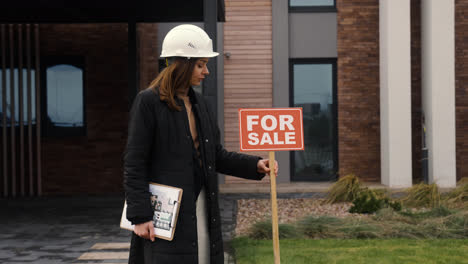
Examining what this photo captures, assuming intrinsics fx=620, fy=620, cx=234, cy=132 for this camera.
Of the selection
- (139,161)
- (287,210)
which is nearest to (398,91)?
(287,210)

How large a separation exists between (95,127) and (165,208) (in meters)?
9.98

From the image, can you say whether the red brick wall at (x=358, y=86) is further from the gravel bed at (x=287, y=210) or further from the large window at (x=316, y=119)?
the gravel bed at (x=287, y=210)

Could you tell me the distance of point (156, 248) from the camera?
3146 mm

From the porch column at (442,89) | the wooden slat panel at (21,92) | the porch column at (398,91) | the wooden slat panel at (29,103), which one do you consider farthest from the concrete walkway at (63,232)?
the porch column at (442,89)

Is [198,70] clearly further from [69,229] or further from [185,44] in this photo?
[69,229]

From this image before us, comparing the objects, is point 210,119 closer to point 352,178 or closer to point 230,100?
point 352,178

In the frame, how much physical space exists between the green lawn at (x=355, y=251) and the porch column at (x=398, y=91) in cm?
565

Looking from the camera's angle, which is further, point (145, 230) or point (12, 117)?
point (12, 117)

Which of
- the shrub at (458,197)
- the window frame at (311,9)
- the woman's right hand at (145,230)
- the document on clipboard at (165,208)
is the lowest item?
A: the shrub at (458,197)

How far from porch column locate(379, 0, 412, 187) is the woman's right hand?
32.9 feet

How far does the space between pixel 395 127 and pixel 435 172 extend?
123 centimetres

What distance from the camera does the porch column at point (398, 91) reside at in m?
12.4

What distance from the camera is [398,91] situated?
12.5 metres

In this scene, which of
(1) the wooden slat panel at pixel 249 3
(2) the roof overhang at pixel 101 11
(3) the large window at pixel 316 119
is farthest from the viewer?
(3) the large window at pixel 316 119
